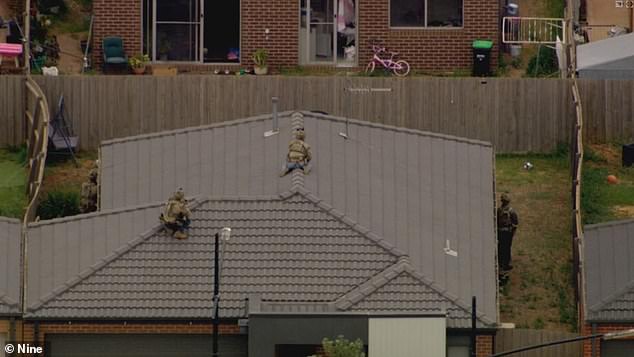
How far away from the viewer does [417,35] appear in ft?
240

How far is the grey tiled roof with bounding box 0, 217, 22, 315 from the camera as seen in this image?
58.4m

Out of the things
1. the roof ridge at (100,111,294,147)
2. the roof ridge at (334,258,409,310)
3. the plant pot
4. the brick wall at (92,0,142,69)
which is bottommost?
the roof ridge at (334,258,409,310)

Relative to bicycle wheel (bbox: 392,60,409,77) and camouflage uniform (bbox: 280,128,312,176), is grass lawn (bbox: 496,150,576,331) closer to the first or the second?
bicycle wheel (bbox: 392,60,409,77)

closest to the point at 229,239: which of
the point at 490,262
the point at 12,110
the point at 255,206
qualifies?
the point at 255,206

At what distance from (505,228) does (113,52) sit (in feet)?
43.1

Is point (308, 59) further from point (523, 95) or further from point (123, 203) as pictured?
point (123, 203)

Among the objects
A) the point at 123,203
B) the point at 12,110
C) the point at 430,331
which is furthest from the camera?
the point at 12,110

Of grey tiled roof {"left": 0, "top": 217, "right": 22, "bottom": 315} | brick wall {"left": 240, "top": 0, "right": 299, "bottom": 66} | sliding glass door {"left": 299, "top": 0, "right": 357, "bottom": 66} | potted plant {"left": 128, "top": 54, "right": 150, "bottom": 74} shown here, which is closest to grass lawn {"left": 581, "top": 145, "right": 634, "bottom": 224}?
sliding glass door {"left": 299, "top": 0, "right": 357, "bottom": 66}

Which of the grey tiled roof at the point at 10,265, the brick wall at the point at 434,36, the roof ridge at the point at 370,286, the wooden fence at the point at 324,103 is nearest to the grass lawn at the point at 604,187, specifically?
the wooden fence at the point at 324,103

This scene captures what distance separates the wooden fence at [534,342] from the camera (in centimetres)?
5919

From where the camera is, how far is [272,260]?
194 feet

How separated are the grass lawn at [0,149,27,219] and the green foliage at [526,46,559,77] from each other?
39.8 feet

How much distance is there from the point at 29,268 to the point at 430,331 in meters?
7.82

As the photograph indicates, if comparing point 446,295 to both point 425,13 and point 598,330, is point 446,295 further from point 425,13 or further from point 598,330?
point 425,13
